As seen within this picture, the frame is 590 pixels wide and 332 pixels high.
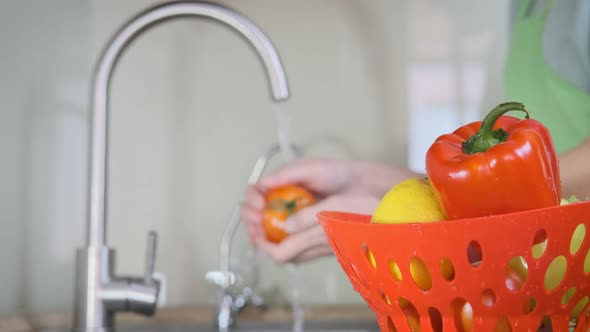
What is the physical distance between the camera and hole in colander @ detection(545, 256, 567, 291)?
1.39 ft

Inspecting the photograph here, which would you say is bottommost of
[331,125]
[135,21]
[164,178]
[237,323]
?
[237,323]

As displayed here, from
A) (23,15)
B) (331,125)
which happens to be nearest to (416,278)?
(23,15)

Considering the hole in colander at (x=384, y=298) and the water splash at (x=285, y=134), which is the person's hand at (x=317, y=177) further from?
the hole in colander at (x=384, y=298)

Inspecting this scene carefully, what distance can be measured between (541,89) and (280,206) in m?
0.45

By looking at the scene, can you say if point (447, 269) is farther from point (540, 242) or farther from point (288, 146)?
point (288, 146)

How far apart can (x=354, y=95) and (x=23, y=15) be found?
2.18ft

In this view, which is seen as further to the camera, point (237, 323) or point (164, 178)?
point (164, 178)

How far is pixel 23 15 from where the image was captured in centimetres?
135

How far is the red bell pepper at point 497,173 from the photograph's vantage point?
1.48ft

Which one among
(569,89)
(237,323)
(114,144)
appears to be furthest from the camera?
(114,144)

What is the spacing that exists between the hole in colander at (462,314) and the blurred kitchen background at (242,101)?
1.17m

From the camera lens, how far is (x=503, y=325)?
0.42 m

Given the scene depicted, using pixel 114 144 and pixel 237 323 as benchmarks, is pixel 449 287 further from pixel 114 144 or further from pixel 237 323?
pixel 114 144

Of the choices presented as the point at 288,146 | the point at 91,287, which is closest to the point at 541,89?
the point at 288,146
